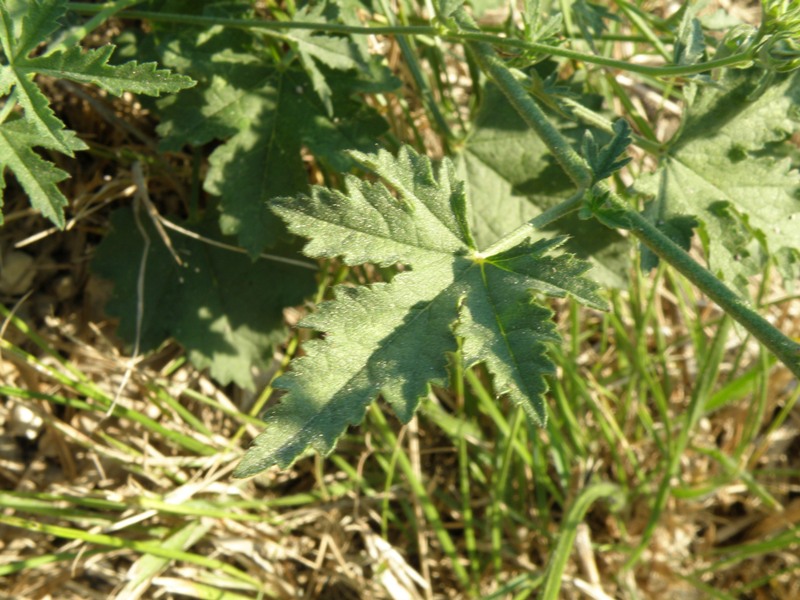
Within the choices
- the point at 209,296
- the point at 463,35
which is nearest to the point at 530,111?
the point at 463,35

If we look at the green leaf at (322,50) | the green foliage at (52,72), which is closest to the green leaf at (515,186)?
the green leaf at (322,50)

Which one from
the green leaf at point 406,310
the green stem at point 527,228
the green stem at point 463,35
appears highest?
the green stem at point 463,35

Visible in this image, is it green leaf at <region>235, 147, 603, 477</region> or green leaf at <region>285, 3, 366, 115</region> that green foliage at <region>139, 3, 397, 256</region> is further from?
green leaf at <region>235, 147, 603, 477</region>

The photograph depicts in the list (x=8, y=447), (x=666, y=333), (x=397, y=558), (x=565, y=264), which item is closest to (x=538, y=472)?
(x=397, y=558)

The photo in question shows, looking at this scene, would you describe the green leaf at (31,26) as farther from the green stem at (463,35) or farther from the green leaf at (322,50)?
the green leaf at (322,50)

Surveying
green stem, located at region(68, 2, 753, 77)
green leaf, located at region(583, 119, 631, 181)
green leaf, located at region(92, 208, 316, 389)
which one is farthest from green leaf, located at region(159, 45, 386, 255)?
green leaf, located at region(583, 119, 631, 181)

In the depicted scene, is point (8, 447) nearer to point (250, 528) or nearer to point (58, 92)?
point (250, 528)

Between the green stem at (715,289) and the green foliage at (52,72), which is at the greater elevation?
the green foliage at (52,72)
